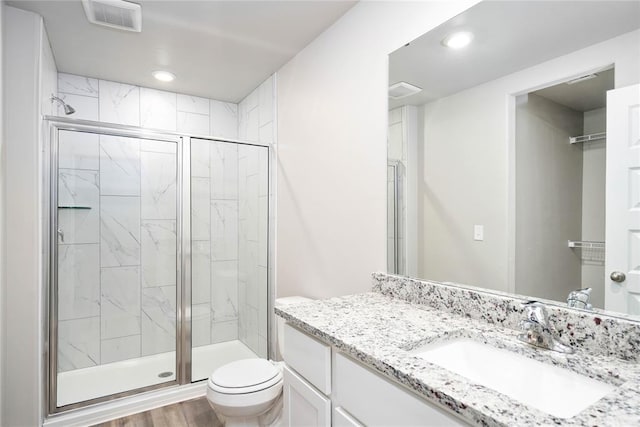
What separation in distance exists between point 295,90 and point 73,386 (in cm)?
245

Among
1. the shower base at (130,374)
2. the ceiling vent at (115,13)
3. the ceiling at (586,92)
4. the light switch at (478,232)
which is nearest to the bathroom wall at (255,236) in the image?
the shower base at (130,374)

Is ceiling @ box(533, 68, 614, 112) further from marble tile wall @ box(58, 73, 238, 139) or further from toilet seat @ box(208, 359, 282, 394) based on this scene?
marble tile wall @ box(58, 73, 238, 139)

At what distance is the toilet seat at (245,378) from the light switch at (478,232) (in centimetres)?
128

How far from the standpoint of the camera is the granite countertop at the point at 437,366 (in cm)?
64

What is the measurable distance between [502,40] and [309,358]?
129cm

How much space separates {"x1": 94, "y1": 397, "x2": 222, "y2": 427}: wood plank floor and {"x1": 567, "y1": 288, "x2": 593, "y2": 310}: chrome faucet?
6.52 feet

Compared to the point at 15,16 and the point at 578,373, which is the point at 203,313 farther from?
the point at 578,373

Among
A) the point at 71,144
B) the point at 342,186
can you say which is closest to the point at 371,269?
the point at 342,186

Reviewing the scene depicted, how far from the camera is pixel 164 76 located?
111 inches

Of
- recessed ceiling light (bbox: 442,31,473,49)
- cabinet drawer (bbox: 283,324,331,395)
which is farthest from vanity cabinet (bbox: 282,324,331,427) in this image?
recessed ceiling light (bbox: 442,31,473,49)

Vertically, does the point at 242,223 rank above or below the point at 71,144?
below

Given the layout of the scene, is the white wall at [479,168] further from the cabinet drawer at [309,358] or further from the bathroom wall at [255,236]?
the bathroom wall at [255,236]

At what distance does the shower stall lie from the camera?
225 centimetres

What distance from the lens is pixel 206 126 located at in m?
3.42
